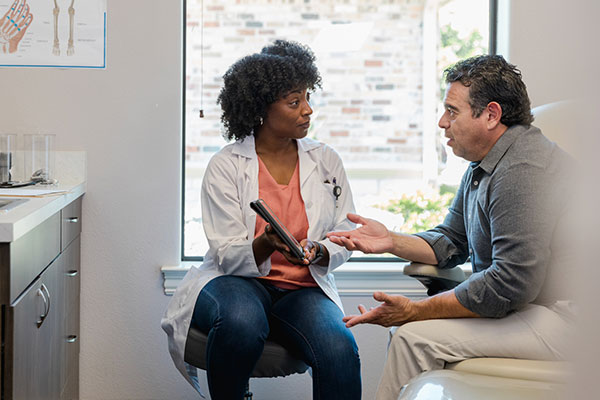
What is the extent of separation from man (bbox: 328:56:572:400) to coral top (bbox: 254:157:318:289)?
37 cm

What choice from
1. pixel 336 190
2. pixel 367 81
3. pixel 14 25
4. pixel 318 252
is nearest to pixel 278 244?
pixel 318 252

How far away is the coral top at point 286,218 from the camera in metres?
2.03

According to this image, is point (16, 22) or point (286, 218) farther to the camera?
point (16, 22)

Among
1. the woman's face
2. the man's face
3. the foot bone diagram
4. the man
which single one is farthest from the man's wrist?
the foot bone diagram

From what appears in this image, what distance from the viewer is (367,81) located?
2691 millimetres

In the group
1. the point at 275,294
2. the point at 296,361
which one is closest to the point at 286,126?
the point at 275,294

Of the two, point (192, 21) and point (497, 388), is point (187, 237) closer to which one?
point (192, 21)

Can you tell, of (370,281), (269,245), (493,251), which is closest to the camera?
(493,251)

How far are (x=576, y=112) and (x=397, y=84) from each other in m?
2.53

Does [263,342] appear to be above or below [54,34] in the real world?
below

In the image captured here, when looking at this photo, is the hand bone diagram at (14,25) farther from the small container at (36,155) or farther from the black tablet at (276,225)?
the black tablet at (276,225)

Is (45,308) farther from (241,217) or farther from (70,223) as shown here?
(241,217)

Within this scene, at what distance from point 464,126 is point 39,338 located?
1.26 m

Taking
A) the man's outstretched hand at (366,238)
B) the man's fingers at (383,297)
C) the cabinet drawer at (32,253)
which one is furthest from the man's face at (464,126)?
the cabinet drawer at (32,253)
